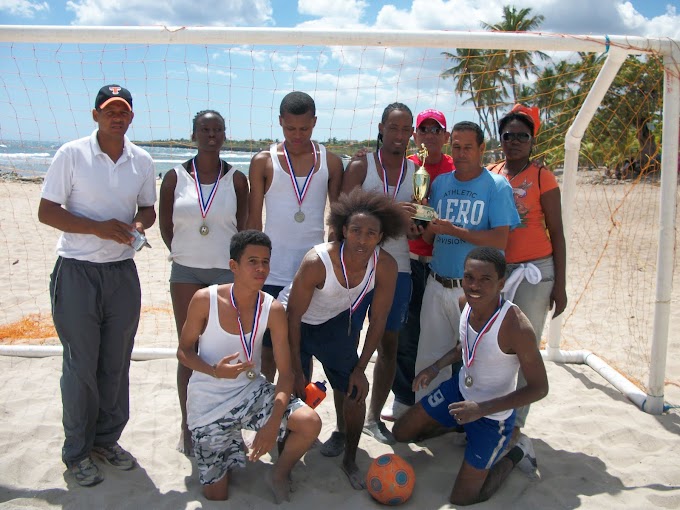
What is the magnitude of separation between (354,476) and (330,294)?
1.04 meters

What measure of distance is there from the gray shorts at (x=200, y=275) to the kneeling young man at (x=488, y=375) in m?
1.32

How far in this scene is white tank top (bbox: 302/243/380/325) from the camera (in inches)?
124

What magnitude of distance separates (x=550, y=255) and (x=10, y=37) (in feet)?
12.2

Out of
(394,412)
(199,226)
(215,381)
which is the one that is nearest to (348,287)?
(215,381)

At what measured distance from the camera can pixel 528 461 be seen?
342cm

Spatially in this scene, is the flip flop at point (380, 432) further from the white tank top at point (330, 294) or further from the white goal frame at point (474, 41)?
the white goal frame at point (474, 41)

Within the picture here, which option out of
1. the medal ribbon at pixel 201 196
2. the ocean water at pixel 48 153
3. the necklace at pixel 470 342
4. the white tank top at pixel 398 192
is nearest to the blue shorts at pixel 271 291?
the medal ribbon at pixel 201 196

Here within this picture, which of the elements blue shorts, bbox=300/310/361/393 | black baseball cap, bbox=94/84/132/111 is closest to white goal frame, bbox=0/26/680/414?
black baseball cap, bbox=94/84/132/111

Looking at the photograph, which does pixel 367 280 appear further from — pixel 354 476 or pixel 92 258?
pixel 92 258

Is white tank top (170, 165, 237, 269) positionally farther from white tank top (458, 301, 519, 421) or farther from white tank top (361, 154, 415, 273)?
white tank top (458, 301, 519, 421)

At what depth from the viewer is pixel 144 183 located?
10.9 feet

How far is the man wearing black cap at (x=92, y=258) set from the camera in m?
3.03

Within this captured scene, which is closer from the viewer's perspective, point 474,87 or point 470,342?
point 470,342

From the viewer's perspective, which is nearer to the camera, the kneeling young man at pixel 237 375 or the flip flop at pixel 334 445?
the kneeling young man at pixel 237 375
